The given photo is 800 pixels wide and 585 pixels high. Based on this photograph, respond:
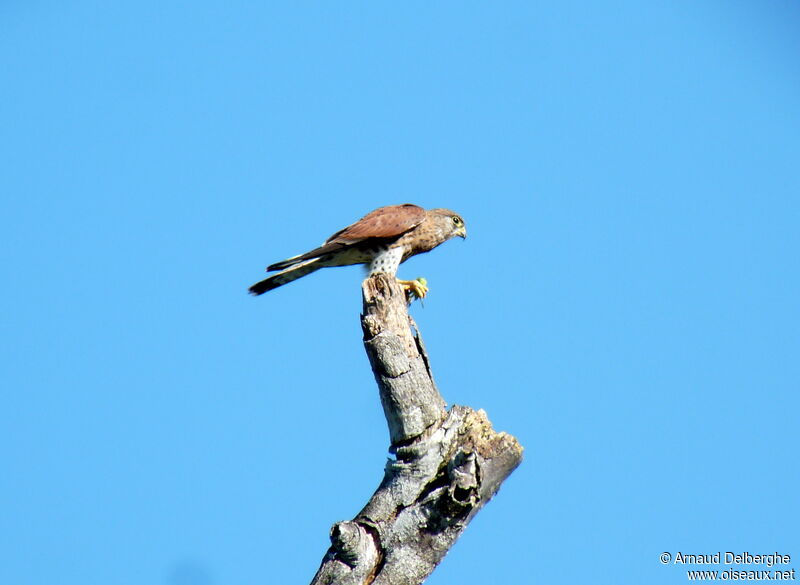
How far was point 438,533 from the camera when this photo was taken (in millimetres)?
3225

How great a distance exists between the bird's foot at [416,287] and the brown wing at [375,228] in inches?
16.4

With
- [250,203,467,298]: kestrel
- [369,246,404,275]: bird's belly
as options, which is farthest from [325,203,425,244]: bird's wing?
[369,246,404,275]: bird's belly

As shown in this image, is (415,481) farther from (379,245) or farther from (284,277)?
(379,245)

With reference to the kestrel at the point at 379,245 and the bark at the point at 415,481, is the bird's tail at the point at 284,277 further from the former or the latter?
the bark at the point at 415,481

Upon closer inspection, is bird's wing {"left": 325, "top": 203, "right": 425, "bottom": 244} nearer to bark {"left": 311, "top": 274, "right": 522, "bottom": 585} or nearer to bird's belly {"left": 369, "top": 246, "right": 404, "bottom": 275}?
bird's belly {"left": 369, "top": 246, "right": 404, "bottom": 275}

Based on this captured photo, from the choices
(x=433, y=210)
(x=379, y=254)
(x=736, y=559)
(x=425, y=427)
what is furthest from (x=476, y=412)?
(x=433, y=210)

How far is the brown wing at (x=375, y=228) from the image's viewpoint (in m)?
5.93

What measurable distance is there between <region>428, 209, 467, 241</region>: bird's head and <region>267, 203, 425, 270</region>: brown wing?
26cm

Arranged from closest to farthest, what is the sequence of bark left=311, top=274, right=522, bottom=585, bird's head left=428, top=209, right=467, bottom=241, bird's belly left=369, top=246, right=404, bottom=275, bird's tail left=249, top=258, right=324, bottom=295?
1. bark left=311, top=274, right=522, bottom=585
2. bird's tail left=249, top=258, right=324, bottom=295
3. bird's belly left=369, top=246, right=404, bottom=275
4. bird's head left=428, top=209, right=467, bottom=241

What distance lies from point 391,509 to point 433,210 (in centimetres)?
402

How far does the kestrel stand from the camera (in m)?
5.93

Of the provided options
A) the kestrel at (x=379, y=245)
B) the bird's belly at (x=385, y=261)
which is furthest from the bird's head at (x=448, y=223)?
the bird's belly at (x=385, y=261)

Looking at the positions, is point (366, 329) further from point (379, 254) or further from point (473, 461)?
point (379, 254)

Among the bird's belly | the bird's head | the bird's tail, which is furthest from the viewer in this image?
the bird's head
